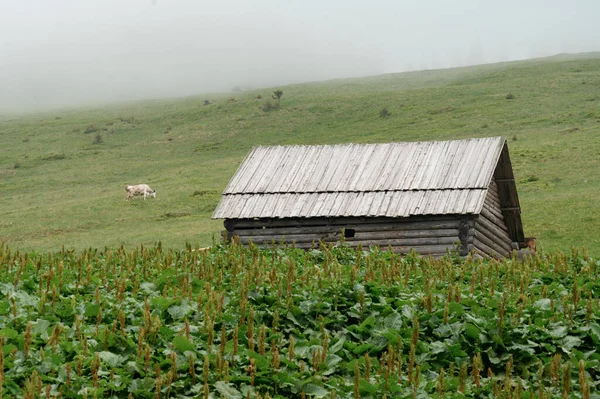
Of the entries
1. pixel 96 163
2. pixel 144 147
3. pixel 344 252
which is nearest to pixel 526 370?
pixel 344 252

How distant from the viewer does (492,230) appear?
25938mm

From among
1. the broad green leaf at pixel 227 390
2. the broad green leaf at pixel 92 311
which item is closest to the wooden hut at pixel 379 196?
the broad green leaf at pixel 92 311

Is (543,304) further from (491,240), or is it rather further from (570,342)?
(491,240)

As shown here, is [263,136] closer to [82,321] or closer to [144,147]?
[144,147]

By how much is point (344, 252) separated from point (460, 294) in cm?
681

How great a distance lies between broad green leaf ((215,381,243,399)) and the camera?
9.08m

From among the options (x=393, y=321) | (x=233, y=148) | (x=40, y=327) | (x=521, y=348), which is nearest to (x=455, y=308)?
(x=393, y=321)

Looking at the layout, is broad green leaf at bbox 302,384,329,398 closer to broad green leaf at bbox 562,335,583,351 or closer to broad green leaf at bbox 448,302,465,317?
broad green leaf at bbox 448,302,465,317

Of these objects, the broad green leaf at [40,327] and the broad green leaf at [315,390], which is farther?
the broad green leaf at [40,327]

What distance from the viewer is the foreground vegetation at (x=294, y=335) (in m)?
9.31

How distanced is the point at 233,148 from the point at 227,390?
62015mm

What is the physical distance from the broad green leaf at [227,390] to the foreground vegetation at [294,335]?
2 cm

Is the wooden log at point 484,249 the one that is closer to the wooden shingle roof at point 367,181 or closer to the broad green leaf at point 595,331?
the wooden shingle roof at point 367,181

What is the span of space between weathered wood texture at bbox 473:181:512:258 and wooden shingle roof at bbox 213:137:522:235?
775mm
